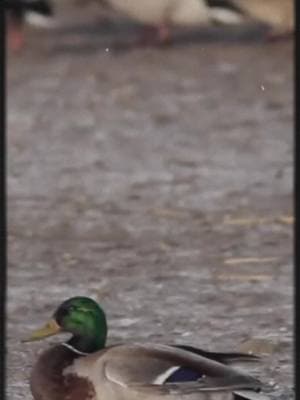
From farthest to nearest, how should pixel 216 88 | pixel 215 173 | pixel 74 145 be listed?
pixel 216 88 < pixel 74 145 < pixel 215 173

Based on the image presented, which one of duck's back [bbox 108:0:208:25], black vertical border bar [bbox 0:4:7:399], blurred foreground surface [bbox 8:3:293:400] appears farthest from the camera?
duck's back [bbox 108:0:208:25]

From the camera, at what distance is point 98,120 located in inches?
280

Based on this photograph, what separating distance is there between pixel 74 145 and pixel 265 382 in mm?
3639

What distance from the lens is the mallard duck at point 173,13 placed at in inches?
350

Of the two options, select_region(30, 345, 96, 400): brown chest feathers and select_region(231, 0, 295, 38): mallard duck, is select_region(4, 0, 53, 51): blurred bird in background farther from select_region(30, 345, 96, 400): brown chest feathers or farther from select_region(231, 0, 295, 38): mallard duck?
select_region(30, 345, 96, 400): brown chest feathers

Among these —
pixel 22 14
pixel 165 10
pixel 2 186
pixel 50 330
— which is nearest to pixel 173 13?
pixel 165 10

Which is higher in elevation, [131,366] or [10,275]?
[131,366]

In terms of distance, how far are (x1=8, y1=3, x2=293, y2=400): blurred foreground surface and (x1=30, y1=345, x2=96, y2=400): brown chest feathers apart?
0.38 metres

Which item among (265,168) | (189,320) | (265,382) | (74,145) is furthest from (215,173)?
(265,382)

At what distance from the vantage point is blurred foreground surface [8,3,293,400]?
397 cm

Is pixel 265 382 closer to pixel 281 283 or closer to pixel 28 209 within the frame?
pixel 281 283

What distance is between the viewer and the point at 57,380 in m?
2.63

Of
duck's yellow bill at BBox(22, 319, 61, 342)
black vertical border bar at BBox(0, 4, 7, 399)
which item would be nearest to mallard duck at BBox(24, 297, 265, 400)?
duck's yellow bill at BBox(22, 319, 61, 342)

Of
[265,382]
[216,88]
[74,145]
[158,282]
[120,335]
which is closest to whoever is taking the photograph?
[265,382]
